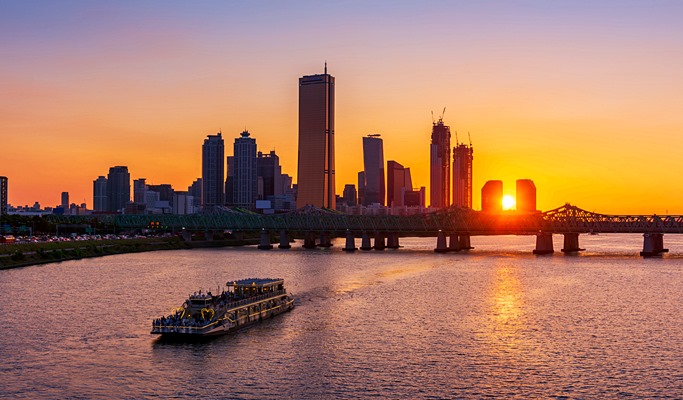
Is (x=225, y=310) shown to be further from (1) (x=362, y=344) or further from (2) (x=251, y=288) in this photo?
(1) (x=362, y=344)

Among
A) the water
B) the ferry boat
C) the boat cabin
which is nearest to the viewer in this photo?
the water

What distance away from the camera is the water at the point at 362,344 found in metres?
62.8

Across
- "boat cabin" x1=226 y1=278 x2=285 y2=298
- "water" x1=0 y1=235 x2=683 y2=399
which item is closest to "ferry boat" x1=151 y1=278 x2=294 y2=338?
"boat cabin" x1=226 y1=278 x2=285 y2=298

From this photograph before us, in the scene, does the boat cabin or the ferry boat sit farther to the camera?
the boat cabin

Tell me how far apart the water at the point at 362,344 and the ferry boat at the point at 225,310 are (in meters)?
1.99

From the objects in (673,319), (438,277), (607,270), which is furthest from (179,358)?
(607,270)

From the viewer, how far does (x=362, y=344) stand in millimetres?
79562

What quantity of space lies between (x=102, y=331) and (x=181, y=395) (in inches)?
1112

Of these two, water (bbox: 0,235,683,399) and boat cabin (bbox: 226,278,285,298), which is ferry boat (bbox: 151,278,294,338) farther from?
water (bbox: 0,235,683,399)

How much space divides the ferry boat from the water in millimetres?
1986

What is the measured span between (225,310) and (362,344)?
17.0 metres

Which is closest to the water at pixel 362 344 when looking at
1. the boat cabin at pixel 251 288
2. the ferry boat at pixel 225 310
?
the ferry boat at pixel 225 310

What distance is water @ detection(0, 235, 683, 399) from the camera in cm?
6275

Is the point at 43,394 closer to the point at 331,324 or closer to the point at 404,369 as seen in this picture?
the point at 404,369
